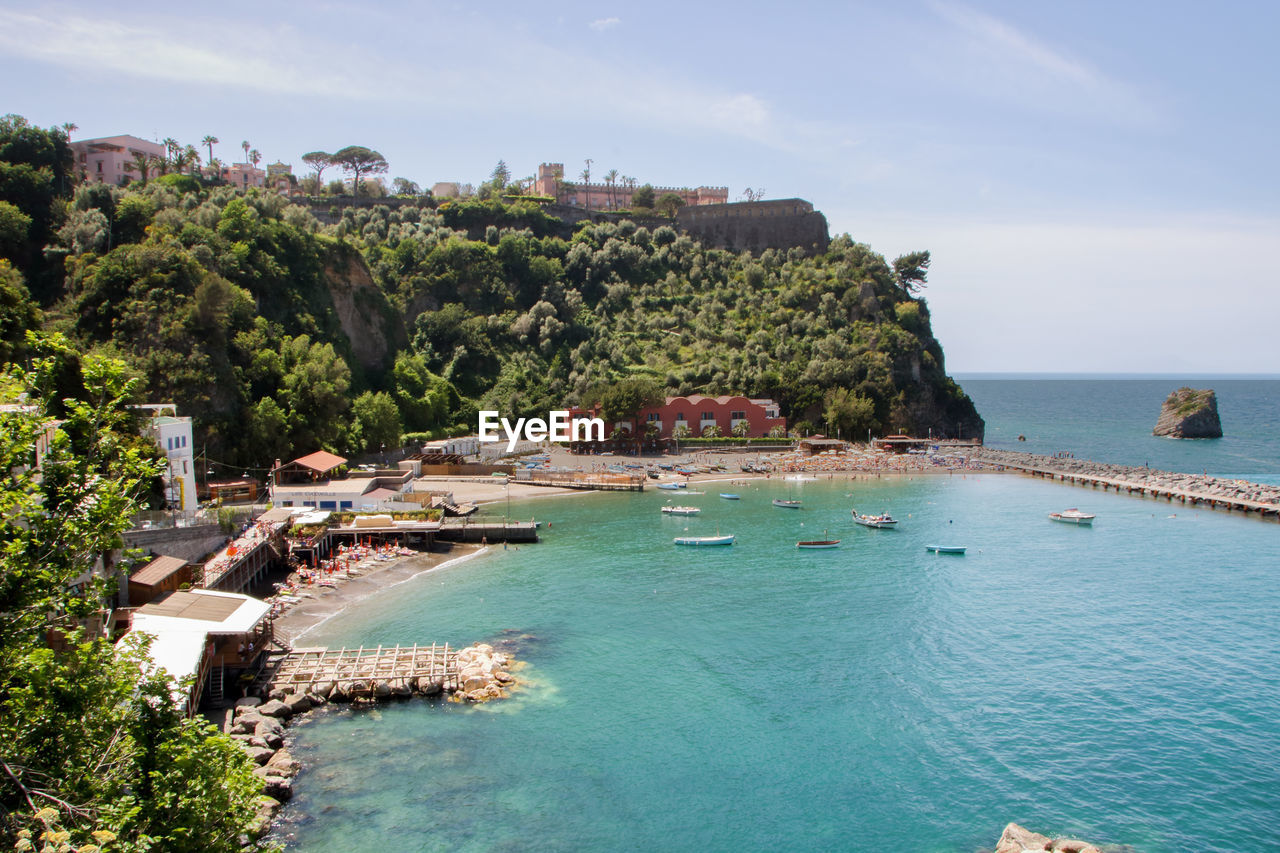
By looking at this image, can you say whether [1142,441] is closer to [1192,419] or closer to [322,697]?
[1192,419]

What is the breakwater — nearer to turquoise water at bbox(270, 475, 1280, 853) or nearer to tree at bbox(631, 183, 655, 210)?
turquoise water at bbox(270, 475, 1280, 853)

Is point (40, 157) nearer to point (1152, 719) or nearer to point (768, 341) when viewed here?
point (768, 341)

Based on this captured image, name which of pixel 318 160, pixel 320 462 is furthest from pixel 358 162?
pixel 320 462

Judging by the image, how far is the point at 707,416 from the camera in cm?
8700

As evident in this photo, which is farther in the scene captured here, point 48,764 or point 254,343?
point 254,343

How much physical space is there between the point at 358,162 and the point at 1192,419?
124128 mm

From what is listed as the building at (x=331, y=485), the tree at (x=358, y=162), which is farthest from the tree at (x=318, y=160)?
the building at (x=331, y=485)

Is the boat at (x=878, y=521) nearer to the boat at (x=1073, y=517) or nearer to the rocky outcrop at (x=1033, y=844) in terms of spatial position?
the boat at (x=1073, y=517)

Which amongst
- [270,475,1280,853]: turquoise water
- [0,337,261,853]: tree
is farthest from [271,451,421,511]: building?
[0,337,261,853]: tree

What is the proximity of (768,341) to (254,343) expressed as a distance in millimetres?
58115

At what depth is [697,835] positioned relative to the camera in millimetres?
20797

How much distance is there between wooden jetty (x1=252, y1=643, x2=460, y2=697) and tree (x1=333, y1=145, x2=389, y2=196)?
9837 cm

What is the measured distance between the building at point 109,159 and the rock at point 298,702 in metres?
72.1

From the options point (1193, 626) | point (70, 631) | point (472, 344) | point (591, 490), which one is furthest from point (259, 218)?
point (1193, 626)
